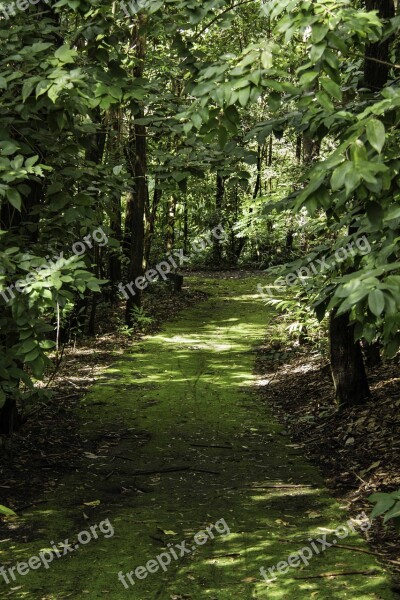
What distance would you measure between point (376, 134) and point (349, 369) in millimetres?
5092

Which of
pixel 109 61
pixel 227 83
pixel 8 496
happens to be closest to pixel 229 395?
pixel 8 496

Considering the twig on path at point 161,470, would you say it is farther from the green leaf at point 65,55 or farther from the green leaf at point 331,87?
the green leaf at point 331,87

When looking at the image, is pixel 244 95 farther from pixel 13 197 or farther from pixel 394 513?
pixel 394 513

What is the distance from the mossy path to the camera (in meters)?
3.92

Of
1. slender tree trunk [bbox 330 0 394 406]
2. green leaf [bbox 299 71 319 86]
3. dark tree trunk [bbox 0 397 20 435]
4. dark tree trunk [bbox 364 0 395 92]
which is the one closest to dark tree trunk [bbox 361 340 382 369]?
slender tree trunk [bbox 330 0 394 406]

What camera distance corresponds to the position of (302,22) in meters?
3.08

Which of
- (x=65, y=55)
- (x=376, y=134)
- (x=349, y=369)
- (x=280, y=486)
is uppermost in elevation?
(x=65, y=55)

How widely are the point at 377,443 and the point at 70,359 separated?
642cm

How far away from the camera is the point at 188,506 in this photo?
523cm

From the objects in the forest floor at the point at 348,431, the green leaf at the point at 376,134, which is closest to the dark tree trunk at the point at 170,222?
the forest floor at the point at 348,431

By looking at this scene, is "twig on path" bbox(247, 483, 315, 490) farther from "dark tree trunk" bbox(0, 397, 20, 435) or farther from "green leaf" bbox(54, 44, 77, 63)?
"green leaf" bbox(54, 44, 77, 63)

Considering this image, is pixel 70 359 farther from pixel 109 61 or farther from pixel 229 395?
pixel 109 61

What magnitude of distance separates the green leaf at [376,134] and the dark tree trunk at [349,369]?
484 cm

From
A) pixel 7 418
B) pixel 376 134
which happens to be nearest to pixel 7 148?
pixel 376 134
